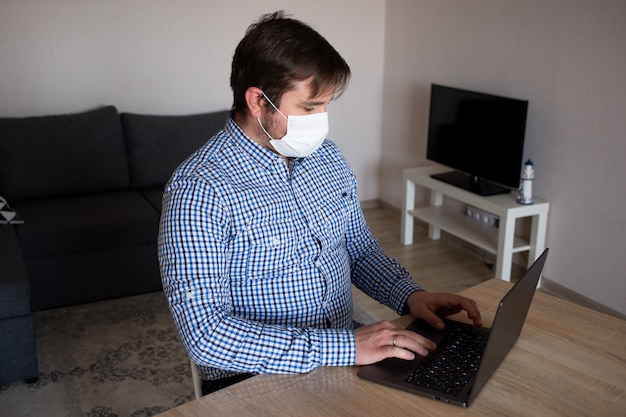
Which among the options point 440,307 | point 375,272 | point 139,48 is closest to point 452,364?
point 440,307

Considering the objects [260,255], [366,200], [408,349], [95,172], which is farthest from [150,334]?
[366,200]

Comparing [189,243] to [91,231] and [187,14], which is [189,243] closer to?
[91,231]

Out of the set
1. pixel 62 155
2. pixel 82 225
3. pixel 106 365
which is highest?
pixel 62 155

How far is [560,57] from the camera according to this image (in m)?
3.06

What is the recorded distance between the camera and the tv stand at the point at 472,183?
3.36 m

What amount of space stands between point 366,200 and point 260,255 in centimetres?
343

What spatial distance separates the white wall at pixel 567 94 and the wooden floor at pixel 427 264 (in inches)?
18.3

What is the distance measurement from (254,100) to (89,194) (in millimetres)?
2515

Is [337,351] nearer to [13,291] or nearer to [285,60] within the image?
[285,60]

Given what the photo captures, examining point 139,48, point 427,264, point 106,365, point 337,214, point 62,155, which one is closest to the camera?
point 337,214

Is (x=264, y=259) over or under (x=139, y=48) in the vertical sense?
under

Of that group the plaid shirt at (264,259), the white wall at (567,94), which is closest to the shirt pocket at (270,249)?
the plaid shirt at (264,259)

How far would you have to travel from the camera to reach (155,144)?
3641mm

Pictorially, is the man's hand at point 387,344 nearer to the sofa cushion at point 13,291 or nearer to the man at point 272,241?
the man at point 272,241
